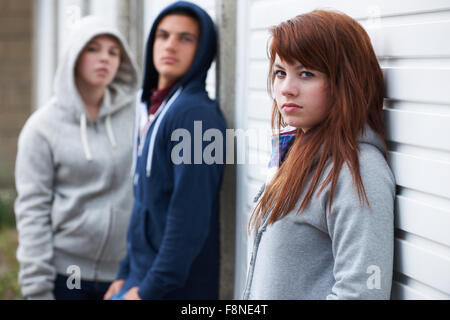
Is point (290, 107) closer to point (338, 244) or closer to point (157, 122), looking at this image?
point (338, 244)

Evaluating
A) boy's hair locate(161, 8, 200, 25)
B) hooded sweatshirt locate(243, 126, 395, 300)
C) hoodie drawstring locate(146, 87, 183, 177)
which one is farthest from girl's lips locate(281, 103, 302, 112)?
boy's hair locate(161, 8, 200, 25)

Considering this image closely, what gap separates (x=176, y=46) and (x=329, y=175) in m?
1.57

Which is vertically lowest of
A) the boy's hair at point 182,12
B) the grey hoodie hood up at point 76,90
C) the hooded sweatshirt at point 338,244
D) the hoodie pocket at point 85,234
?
the hoodie pocket at point 85,234

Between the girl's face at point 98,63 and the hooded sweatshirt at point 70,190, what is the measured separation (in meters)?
0.08

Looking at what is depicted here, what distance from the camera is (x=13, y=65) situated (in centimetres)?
892

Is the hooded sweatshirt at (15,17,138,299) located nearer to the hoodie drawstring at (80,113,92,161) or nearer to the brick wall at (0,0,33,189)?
the hoodie drawstring at (80,113,92,161)

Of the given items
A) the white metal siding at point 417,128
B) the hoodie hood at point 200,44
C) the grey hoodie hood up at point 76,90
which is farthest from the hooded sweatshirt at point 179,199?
the white metal siding at point 417,128

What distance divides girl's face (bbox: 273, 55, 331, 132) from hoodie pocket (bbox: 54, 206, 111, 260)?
6.03 feet

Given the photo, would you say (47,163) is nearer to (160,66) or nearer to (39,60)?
(160,66)

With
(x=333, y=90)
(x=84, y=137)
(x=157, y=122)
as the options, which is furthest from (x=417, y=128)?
(x=84, y=137)

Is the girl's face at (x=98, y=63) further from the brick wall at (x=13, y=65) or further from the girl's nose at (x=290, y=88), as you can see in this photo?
the brick wall at (x=13, y=65)

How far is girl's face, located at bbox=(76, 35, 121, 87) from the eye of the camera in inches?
142

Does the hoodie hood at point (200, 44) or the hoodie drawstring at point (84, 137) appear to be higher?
the hoodie hood at point (200, 44)

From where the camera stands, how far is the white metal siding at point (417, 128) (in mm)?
1716
